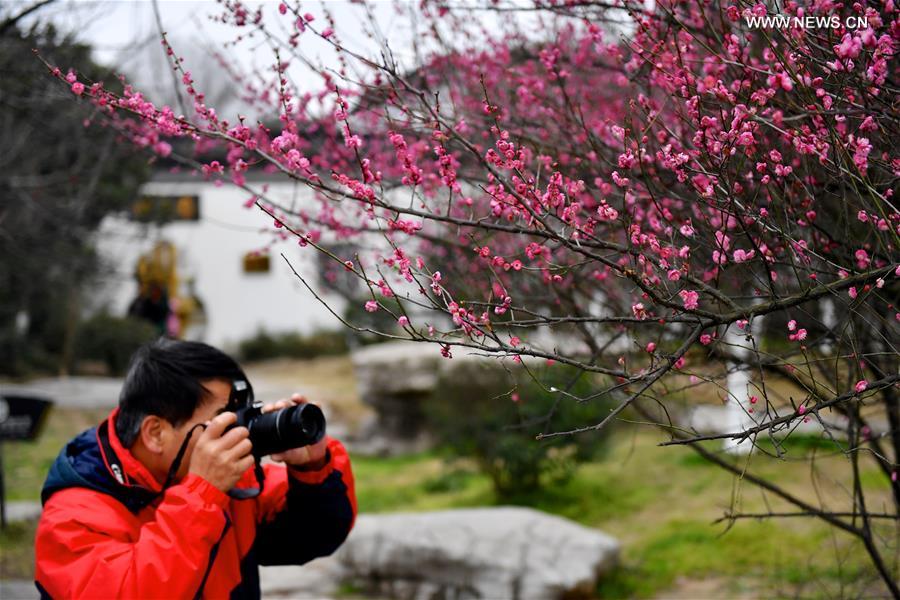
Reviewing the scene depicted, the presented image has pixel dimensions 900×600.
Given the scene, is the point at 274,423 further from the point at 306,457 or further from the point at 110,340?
the point at 110,340

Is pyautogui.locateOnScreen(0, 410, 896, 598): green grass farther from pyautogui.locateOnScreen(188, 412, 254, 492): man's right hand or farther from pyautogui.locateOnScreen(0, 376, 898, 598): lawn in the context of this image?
pyautogui.locateOnScreen(188, 412, 254, 492): man's right hand

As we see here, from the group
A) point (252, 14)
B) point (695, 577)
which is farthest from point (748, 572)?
point (252, 14)

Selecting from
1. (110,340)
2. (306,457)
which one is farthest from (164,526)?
(110,340)

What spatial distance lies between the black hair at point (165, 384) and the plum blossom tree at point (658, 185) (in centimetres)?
45

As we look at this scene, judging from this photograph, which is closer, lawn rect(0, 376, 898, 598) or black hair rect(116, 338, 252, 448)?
black hair rect(116, 338, 252, 448)

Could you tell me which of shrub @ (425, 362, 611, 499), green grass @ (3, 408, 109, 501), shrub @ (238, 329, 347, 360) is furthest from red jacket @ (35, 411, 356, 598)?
shrub @ (238, 329, 347, 360)

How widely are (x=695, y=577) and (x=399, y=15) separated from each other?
3.81 meters

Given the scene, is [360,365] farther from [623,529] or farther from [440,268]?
[440,268]

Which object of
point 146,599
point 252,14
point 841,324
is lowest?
point 146,599

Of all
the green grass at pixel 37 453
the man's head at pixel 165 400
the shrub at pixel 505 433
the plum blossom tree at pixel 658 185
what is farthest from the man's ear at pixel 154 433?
the green grass at pixel 37 453

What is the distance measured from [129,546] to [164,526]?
10 centimetres

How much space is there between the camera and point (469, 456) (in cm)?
846

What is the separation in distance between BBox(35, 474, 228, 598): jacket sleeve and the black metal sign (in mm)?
5336

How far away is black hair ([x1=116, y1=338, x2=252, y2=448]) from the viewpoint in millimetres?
2461
